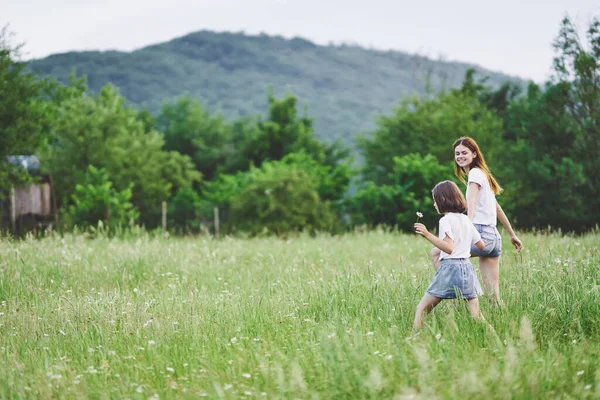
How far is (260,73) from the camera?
148m

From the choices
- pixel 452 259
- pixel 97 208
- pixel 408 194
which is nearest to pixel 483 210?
pixel 452 259

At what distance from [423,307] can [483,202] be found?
1.44 meters

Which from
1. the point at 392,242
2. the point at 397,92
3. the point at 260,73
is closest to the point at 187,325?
the point at 392,242

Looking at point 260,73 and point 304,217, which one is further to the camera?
point 260,73

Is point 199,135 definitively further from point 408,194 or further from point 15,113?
point 15,113

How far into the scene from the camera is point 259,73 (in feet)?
486

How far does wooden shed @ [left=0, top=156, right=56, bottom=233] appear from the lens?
79.8 feet

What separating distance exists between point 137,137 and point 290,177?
20.2 m

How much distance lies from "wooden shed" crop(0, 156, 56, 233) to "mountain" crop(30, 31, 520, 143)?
6938 cm

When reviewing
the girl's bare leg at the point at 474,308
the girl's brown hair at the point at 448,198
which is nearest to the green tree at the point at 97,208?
the girl's brown hair at the point at 448,198

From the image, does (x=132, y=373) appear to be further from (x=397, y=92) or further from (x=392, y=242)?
(x=397, y=92)

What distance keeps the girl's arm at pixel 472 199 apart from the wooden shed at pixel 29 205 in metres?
21.6

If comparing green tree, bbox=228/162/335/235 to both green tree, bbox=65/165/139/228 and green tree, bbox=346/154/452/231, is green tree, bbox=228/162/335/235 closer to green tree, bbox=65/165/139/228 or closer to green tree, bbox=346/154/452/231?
green tree, bbox=346/154/452/231

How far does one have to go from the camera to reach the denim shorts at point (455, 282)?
4637mm
